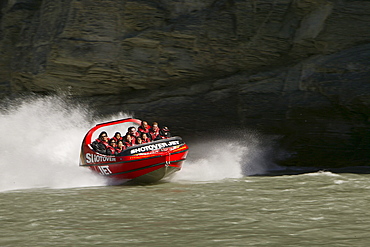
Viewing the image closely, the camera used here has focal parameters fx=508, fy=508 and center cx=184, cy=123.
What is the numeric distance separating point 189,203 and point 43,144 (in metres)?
7.67

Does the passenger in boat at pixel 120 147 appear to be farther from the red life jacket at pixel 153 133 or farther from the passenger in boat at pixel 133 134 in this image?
the red life jacket at pixel 153 133

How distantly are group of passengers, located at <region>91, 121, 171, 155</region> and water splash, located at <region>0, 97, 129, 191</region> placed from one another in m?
0.65

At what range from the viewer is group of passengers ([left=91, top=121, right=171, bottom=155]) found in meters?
11.1

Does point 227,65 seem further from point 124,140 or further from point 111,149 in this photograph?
point 111,149

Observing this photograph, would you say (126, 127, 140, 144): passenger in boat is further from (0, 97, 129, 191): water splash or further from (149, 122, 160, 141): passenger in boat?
(0, 97, 129, 191): water splash

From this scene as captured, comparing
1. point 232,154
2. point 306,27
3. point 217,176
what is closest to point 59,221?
point 217,176

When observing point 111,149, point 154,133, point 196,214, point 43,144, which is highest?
point 43,144

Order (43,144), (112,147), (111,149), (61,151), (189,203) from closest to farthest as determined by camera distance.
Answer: (189,203) < (111,149) < (112,147) < (61,151) < (43,144)

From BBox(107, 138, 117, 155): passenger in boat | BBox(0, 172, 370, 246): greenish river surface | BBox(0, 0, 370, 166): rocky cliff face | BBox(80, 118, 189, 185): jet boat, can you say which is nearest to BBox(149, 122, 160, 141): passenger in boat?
BBox(107, 138, 117, 155): passenger in boat

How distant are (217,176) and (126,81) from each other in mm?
4846

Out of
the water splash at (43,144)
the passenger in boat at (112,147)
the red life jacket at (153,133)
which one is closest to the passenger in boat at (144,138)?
the red life jacket at (153,133)

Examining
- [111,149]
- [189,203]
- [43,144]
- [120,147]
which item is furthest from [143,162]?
[43,144]

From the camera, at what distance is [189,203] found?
306 inches

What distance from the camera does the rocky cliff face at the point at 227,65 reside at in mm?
13008
